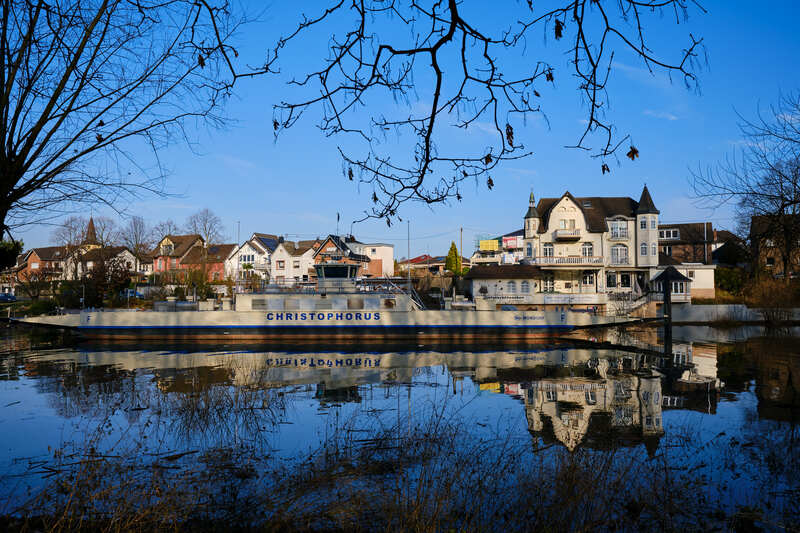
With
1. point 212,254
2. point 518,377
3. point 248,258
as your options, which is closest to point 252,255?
point 248,258

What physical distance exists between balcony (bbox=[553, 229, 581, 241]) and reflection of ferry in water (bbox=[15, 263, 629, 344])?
21.1 metres

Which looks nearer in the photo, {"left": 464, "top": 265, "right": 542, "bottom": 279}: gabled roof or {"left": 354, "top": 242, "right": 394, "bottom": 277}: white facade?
{"left": 464, "top": 265, "right": 542, "bottom": 279}: gabled roof

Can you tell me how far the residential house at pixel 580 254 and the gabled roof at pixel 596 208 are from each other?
101 mm

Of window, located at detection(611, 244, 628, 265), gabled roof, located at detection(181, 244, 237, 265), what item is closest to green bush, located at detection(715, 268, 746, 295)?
window, located at detection(611, 244, 628, 265)

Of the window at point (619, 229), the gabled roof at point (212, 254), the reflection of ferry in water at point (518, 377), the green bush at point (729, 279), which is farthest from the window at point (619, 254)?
the gabled roof at point (212, 254)

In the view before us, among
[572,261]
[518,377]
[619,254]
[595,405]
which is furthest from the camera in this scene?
[619,254]

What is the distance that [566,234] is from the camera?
171 feet

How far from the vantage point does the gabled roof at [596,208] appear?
53.2 m

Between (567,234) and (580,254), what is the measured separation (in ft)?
8.54

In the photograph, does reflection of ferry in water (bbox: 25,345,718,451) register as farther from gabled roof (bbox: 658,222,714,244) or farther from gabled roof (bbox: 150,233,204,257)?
gabled roof (bbox: 150,233,204,257)

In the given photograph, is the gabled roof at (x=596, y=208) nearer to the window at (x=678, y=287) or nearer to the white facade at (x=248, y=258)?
the window at (x=678, y=287)

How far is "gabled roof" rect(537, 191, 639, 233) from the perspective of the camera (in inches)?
2094

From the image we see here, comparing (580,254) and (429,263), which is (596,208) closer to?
(580,254)

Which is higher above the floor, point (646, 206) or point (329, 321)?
point (646, 206)
